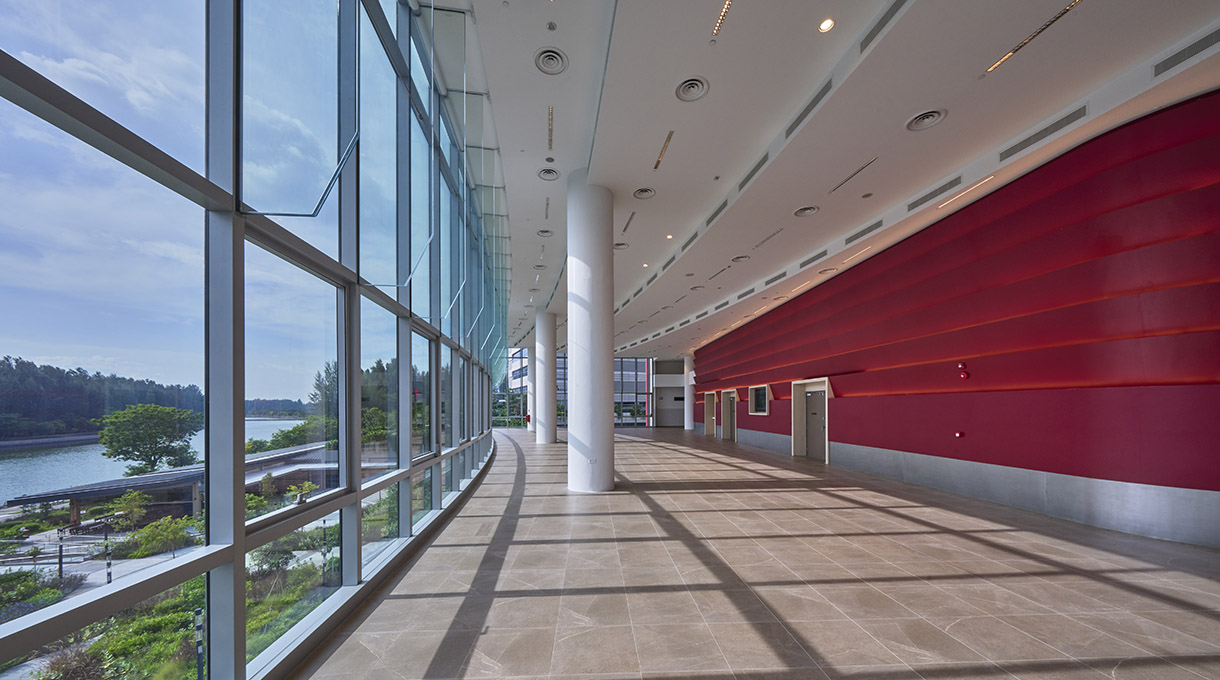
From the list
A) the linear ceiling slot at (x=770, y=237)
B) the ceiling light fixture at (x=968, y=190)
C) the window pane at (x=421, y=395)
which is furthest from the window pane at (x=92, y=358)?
the linear ceiling slot at (x=770, y=237)

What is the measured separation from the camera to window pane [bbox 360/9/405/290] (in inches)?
171

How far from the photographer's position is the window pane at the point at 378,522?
4699 millimetres

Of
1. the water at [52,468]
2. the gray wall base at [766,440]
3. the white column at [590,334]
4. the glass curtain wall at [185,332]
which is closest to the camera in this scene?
the water at [52,468]

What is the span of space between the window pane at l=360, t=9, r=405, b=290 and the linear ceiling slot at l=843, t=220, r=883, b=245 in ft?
28.5

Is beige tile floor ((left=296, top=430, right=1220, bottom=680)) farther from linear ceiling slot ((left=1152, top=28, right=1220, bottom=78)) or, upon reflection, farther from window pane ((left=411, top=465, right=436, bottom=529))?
linear ceiling slot ((left=1152, top=28, right=1220, bottom=78))

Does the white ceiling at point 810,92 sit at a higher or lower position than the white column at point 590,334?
higher

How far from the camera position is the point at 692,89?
6.33 meters

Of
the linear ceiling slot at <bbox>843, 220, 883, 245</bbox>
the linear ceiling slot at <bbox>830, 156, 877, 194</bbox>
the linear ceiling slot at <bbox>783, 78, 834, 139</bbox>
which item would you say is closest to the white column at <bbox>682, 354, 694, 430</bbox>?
the linear ceiling slot at <bbox>843, 220, 883, 245</bbox>

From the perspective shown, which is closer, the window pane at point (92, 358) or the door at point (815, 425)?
the window pane at point (92, 358)

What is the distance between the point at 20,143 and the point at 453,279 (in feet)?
23.3

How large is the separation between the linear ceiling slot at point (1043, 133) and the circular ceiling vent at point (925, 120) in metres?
1.37

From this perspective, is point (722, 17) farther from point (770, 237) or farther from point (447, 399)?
point (770, 237)

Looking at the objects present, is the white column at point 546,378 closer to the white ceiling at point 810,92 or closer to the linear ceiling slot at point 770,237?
the linear ceiling slot at point 770,237

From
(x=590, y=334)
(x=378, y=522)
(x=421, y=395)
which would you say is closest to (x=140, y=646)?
(x=378, y=522)
